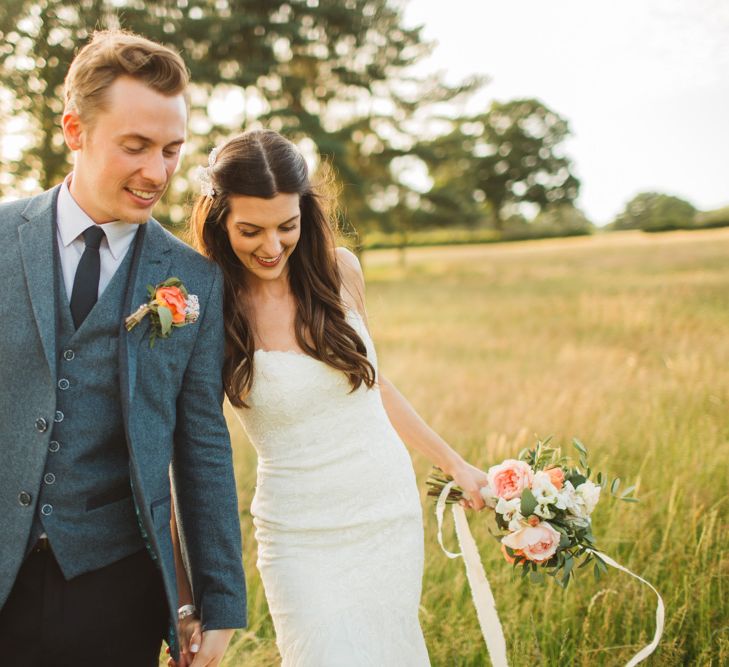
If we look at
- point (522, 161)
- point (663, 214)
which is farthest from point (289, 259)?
point (522, 161)

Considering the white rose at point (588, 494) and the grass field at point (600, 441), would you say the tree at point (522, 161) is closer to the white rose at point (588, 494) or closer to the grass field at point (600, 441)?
the grass field at point (600, 441)

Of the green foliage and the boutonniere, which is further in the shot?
the green foliage

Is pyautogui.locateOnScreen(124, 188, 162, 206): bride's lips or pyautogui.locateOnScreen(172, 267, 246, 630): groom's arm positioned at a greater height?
pyautogui.locateOnScreen(124, 188, 162, 206): bride's lips

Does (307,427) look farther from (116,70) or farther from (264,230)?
(116,70)

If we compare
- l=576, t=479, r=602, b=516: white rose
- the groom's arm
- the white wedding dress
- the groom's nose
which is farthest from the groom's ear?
l=576, t=479, r=602, b=516: white rose

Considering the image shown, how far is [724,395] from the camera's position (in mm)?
5523

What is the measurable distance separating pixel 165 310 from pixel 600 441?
3859 mm

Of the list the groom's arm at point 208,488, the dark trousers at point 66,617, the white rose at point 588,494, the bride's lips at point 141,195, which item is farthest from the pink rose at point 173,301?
the white rose at point 588,494

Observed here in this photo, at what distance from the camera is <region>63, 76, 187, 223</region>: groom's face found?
1.92m

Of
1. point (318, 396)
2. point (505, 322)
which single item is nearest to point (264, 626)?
point (318, 396)

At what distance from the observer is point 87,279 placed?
1948mm

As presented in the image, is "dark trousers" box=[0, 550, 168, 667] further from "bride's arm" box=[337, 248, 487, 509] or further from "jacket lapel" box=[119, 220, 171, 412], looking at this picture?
"bride's arm" box=[337, 248, 487, 509]

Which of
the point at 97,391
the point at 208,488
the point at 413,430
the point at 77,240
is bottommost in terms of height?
the point at 413,430

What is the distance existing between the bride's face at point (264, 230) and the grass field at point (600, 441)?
2.53 ft
